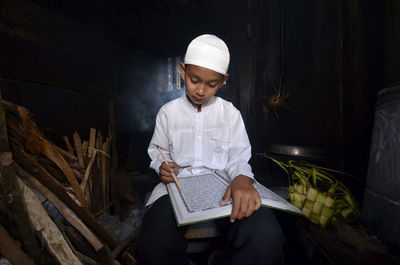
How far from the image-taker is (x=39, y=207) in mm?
1301

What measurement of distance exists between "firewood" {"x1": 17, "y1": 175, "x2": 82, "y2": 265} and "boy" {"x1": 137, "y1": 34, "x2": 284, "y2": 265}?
505mm

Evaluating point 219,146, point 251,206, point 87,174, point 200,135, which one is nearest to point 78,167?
point 87,174

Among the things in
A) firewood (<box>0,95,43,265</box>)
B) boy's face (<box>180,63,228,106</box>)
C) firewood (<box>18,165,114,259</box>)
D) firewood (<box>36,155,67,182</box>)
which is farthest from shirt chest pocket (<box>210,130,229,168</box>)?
firewood (<box>36,155,67,182</box>)

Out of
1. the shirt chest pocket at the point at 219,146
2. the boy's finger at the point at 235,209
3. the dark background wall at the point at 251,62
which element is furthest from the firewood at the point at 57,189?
the boy's finger at the point at 235,209

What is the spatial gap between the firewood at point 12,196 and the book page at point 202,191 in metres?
1.00

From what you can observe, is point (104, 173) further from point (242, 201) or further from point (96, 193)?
point (242, 201)

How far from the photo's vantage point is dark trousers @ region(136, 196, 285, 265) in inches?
43.1

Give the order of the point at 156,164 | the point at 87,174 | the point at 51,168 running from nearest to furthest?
the point at 156,164 < the point at 51,168 < the point at 87,174

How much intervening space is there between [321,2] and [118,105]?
5611mm

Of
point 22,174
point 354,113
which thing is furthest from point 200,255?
point 354,113

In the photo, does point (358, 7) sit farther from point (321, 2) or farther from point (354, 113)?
point (354, 113)

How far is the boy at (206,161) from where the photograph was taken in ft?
3.63

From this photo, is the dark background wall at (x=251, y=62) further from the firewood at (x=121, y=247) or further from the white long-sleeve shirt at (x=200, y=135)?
the firewood at (x=121, y=247)

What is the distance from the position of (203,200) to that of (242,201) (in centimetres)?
25
